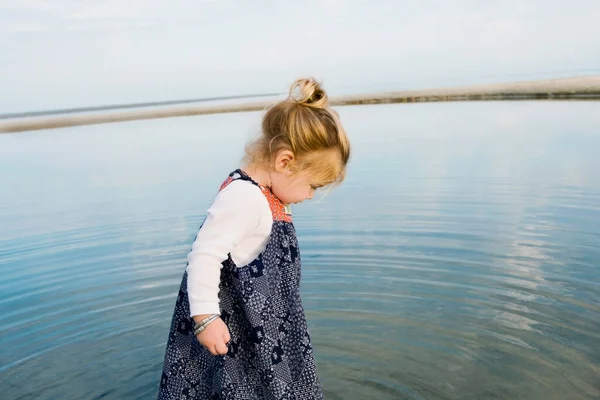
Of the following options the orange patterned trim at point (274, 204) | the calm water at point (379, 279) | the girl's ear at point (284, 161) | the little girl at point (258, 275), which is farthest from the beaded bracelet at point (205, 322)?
the calm water at point (379, 279)

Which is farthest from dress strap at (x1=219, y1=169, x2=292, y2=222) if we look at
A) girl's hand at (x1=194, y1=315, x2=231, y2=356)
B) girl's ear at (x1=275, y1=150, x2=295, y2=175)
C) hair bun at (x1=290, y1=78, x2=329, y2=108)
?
girl's hand at (x1=194, y1=315, x2=231, y2=356)

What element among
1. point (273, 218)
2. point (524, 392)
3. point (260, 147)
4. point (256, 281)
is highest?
point (260, 147)

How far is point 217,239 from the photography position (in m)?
2.31

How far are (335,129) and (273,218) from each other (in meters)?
0.41

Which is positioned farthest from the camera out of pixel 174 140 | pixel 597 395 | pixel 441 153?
pixel 174 140

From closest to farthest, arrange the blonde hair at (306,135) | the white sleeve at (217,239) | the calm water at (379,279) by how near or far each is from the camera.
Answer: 1. the white sleeve at (217,239)
2. the blonde hair at (306,135)
3. the calm water at (379,279)

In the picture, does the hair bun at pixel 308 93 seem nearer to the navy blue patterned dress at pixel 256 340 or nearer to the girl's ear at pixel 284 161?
the girl's ear at pixel 284 161

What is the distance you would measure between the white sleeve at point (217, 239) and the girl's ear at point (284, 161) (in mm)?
134

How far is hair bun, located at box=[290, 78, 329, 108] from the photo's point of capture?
2459 millimetres

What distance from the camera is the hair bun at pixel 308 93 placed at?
2.46 meters

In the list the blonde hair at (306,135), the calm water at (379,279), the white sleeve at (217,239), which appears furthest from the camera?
the calm water at (379,279)

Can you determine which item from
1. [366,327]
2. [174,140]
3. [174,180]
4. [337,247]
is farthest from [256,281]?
[174,140]

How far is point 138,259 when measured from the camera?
679cm

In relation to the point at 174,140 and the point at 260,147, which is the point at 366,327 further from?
the point at 174,140
